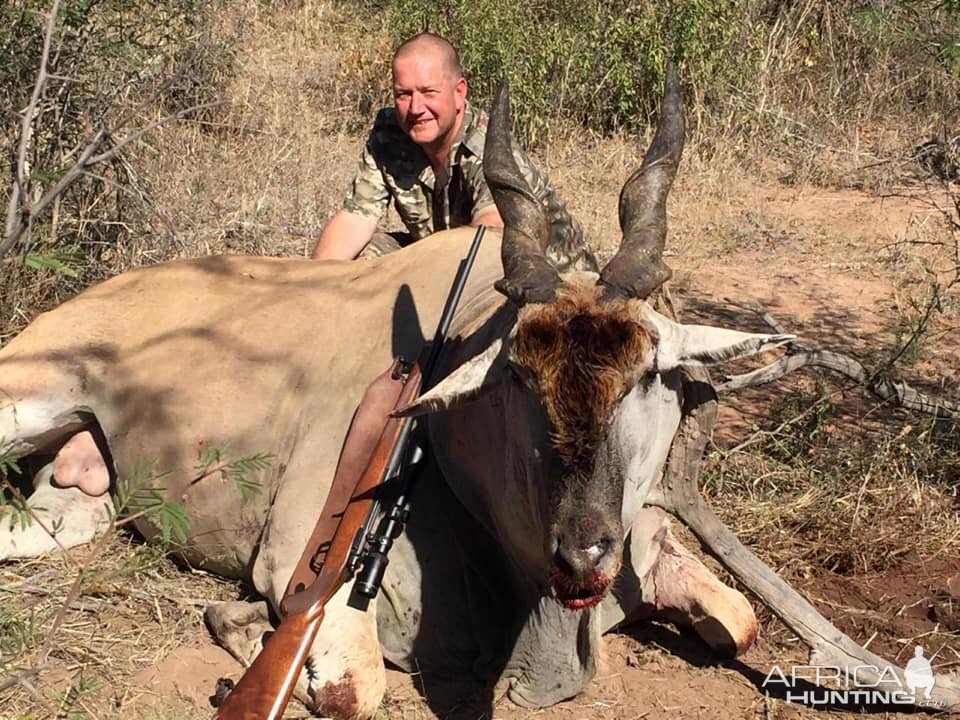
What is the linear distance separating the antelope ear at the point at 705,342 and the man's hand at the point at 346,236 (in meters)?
2.90

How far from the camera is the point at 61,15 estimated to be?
573cm

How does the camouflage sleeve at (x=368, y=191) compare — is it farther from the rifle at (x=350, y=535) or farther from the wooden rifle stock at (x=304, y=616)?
the wooden rifle stock at (x=304, y=616)

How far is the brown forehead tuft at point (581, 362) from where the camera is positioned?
9.97 ft

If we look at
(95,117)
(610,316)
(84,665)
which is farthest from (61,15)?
(610,316)

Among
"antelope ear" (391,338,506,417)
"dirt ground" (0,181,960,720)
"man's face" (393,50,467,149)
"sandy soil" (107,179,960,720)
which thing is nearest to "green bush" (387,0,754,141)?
"sandy soil" (107,179,960,720)

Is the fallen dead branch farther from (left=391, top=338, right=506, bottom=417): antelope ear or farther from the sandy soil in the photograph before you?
(left=391, top=338, right=506, bottom=417): antelope ear

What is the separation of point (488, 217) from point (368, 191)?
3.44 feet

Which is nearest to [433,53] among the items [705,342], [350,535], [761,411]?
[761,411]

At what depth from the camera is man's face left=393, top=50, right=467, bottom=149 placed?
5.74 m

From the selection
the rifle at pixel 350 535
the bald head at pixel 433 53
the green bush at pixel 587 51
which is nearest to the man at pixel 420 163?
the bald head at pixel 433 53

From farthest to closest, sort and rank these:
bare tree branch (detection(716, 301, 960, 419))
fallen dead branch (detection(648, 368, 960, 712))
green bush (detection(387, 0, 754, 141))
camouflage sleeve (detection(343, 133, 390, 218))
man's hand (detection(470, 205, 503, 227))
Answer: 1. green bush (detection(387, 0, 754, 141))
2. camouflage sleeve (detection(343, 133, 390, 218))
3. man's hand (detection(470, 205, 503, 227))
4. bare tree branch (detection(716, 301, 960, 419))
5. fallen dead branch (detection(648, 368, 960, 712))

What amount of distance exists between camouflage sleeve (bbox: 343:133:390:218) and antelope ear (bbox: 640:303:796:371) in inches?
119

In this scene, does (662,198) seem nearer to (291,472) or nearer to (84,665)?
(291,472)

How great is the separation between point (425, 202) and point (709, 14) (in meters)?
4.37
